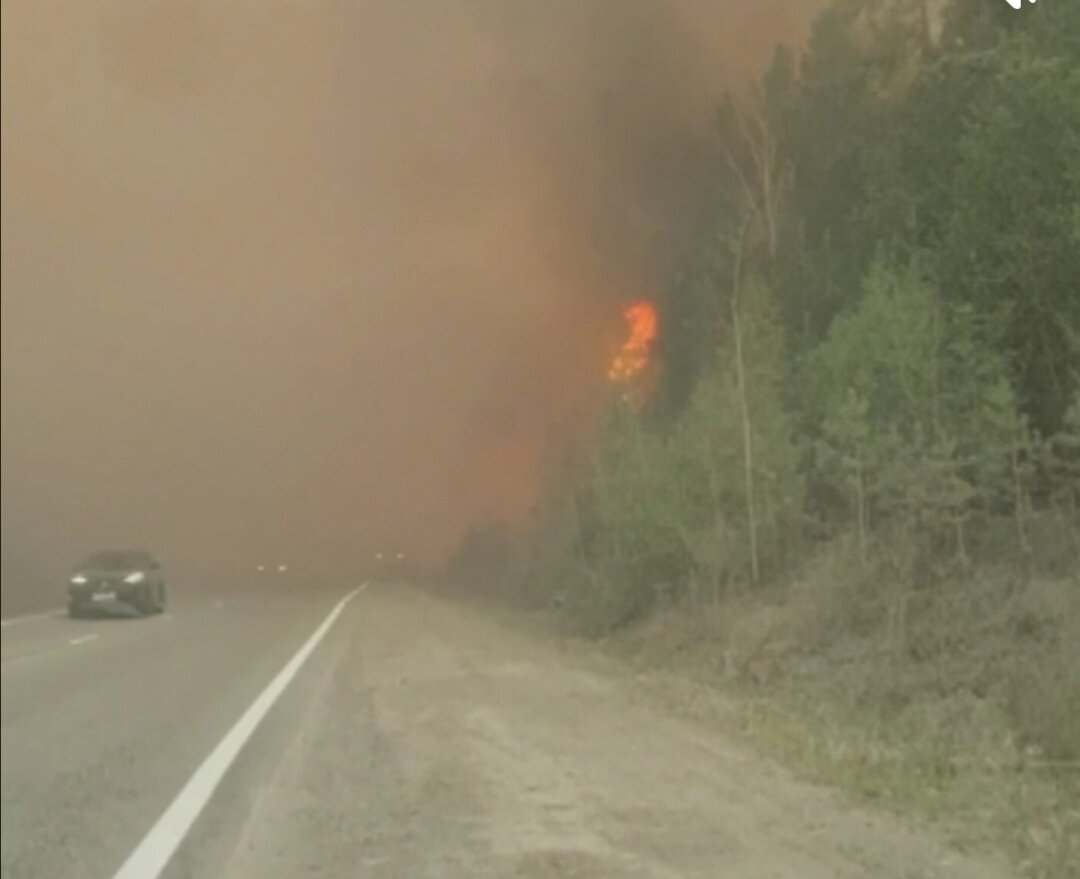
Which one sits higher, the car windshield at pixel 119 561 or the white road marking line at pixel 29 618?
the car windshield at pixel 119 561

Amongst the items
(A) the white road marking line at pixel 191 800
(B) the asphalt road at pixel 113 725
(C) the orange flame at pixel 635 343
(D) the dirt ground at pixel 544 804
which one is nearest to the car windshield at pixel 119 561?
(B) the asphalt road at pixel 113 725

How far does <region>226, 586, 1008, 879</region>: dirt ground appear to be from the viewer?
25.7ft

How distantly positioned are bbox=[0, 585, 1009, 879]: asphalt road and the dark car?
47.4 feet

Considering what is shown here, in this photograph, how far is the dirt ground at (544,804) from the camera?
7.83 metres

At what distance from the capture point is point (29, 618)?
39312mm

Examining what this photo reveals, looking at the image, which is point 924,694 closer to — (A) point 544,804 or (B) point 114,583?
(A) point 544,804

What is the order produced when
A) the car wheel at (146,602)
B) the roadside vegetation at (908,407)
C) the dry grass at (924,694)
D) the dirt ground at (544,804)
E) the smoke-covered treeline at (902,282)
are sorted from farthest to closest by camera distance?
the car wheel at (146,602)
the dry grass at (924,694)
the roadside vegetation at (908,407)
the smoke-covered treeline at (902,282)
the dirt ground at (544,804)

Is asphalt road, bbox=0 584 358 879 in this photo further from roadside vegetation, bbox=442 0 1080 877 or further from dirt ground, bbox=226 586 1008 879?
roadside vegetation, bbox=442 0 1080 877

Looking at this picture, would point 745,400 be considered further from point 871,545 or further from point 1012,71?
point 1012,71

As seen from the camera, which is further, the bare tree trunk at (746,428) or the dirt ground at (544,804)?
the bare tree trunk at (746,428)

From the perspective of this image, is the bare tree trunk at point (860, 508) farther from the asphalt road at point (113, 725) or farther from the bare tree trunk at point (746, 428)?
the asphalt road at point (113, 725)

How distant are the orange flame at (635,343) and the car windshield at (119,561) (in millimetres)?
13383

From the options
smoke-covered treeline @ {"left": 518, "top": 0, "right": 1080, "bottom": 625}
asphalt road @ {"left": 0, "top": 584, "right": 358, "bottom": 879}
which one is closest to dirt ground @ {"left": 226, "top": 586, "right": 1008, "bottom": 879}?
asphalt road @ {"left": 0, "top": 584, "right": 358, "bottom": 879}

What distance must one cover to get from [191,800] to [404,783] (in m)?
1.57
